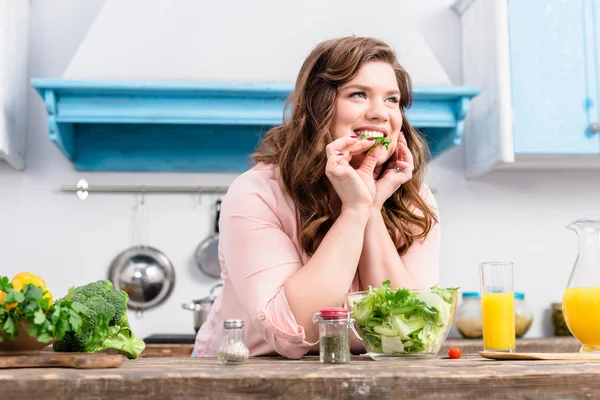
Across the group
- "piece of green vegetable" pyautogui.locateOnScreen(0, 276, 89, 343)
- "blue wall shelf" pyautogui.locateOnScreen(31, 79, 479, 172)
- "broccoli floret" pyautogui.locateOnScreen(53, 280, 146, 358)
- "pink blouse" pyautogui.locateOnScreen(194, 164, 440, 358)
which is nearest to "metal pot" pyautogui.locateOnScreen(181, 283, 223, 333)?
"blue wall shelf" pyautogui.locateOnScreen(31, 79, 479, 172)

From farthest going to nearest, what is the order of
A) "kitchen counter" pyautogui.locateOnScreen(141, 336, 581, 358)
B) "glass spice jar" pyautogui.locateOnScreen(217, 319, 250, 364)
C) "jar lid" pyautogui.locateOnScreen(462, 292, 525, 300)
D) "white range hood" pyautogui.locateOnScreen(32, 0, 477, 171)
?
1. "jar lid" pyautogui.locateOnScreen(462, 292, 525, 300)
2. "white range hood" pyautogui.locateOnScreen(32, 0, 477, 171)
3. "kitchen counter" pyautogui.locateOnScreen(141, 336, 581, 358)
4. "glass spice jar" pyautogui.locateOnScreen(217, 319, 250, 364)

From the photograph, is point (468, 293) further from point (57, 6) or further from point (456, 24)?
point (57, 6)

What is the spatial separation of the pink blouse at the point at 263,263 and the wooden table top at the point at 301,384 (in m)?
0.39

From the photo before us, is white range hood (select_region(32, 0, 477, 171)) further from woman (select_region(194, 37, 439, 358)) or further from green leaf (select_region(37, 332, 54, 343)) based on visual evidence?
green leaf (select_region(37, 332, 54, 343))

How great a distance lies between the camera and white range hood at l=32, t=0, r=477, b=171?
272 centimetres

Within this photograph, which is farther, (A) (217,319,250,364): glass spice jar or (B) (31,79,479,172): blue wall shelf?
(B) (31,79,479,172): blue wall shelf

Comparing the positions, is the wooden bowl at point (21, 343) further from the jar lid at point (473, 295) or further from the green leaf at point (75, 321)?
the jar lid at point (473, 295)

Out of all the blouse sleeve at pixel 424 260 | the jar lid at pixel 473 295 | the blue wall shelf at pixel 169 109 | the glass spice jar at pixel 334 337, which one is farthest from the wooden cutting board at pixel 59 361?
the jar lid at pixel 473 295

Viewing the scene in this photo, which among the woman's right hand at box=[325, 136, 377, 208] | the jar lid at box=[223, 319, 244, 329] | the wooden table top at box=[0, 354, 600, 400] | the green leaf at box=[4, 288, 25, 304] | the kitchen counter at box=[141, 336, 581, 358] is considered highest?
the woman's right hand at box=[325, 136, 377, 208]

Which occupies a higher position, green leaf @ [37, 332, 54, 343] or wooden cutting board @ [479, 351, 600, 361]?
green leaf @ [37, 332, 54, 343]

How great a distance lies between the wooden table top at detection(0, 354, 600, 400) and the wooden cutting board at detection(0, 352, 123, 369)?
5 cm

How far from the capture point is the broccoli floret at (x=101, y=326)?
113cm

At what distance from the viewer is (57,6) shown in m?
3.21

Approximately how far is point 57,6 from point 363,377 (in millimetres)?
2759
